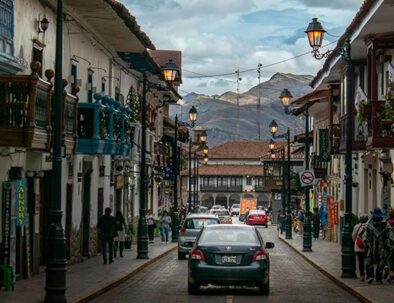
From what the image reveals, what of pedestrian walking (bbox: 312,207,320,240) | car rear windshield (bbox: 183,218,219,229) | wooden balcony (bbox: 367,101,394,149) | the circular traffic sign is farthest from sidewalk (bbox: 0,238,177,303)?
pedestrian walking (bbox: 312,207,320,240)

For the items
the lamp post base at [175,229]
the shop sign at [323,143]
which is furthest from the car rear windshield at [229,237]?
the lamp post base at [175,229]

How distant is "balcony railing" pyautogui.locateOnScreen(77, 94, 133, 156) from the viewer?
87.8 feet

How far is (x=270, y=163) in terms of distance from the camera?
3834 inches

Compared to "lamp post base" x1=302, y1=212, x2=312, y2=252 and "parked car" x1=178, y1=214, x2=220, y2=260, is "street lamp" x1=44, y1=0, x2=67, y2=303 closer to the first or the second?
"parked car" x1=178, y1=214, x2=220, y2=260

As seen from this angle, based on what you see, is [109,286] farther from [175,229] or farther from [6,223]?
[175,229]

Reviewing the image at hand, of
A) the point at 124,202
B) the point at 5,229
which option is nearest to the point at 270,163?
the point at 124,202

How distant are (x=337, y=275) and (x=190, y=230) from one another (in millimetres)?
9330

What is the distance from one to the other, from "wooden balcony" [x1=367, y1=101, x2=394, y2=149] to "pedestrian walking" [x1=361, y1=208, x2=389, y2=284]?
2910 mm

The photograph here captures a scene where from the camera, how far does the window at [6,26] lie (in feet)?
62.2

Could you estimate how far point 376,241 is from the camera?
22516 mm

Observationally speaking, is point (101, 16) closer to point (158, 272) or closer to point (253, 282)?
point (158, 272)

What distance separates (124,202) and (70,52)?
16.0 meters

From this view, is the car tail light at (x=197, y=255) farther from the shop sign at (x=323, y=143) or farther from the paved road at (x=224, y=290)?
the shop sign at (x=323, y=143)

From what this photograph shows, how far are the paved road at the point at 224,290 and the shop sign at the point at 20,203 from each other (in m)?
2.65
